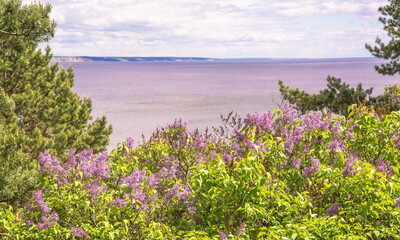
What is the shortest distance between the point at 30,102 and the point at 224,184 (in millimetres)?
12881

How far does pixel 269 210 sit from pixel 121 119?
49.3 metres

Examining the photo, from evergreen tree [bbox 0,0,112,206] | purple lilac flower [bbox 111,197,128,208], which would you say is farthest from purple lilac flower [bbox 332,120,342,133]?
Answer: evergreen tree [bbox 0,0,112,206]

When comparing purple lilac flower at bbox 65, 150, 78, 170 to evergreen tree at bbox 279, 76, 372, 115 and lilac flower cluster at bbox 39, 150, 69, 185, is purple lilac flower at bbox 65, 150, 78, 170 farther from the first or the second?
evergreen tree at bbox 279, 76, 372, 115

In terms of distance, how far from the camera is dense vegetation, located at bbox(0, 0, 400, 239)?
5473mm

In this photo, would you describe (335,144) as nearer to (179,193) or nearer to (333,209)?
(333,209)

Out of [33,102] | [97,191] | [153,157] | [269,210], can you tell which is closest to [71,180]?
[97,191]

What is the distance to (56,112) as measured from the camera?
18969 millimetres

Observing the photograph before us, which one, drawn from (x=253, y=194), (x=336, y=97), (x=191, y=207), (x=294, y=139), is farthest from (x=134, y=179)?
(x=336, y=97)

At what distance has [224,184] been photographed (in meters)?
5.33

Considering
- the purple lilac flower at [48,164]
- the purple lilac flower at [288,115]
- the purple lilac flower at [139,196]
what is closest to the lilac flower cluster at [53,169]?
the purple lilac flower at [48,164]

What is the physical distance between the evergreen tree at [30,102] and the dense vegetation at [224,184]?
47mm

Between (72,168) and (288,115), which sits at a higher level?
(288,115)

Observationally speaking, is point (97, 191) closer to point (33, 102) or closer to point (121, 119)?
point (33, 102)

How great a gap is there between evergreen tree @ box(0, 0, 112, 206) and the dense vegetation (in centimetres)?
5
